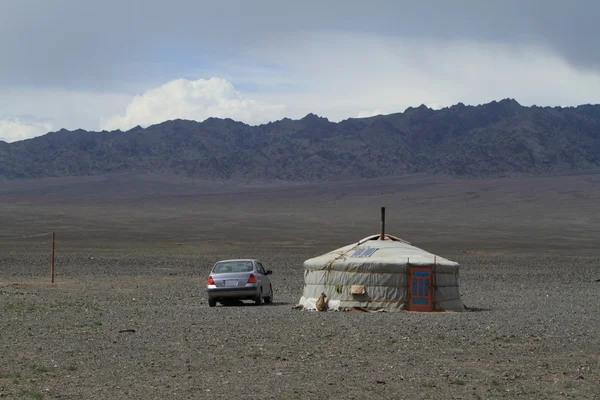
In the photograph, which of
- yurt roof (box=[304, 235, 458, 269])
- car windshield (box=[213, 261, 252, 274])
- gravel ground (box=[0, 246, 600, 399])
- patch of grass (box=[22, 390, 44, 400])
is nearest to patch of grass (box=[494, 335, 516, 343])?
gravel ground (box=[0, 246, 600, 399])

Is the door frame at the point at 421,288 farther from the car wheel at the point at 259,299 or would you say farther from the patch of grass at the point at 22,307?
the patch of grass at the point at 22,307

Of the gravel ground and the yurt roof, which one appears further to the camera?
the yurt roof

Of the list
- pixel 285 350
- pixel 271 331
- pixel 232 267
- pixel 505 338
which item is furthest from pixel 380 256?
pixel 285 350

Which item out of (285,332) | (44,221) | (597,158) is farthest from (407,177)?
(285,332)

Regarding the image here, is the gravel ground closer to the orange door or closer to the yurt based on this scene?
the yurt

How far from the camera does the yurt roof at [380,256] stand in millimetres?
19922

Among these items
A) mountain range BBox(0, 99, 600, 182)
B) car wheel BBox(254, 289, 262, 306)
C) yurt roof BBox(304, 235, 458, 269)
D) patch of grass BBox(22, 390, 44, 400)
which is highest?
mountain range BBox(0, 99, 600, 182)

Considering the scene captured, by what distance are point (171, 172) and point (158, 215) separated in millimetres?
75094

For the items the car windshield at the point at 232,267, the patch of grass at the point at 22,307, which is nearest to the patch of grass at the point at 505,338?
the car windshield at the point at 232,267

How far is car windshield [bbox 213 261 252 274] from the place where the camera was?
2175 centimetres

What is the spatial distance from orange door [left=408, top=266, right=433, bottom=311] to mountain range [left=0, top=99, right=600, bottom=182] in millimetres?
144956

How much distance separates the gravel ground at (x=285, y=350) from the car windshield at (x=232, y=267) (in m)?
0.88

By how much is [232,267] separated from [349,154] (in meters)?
159

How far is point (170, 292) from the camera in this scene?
26047mm
